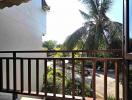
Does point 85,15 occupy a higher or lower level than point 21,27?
higher

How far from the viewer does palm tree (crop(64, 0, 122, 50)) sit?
14.0 metres

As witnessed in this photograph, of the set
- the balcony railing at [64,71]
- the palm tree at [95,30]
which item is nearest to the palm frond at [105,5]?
the palm tree at [95,30]

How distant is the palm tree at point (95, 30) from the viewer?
13984 mm

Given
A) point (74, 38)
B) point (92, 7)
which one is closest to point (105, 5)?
point (92, 7)

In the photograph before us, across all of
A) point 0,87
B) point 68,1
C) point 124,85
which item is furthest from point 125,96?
point 68,1

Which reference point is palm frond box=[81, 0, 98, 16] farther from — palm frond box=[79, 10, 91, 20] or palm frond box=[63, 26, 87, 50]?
palm frond box=[63, 26, 87, 50]

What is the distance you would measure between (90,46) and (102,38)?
2.57 ft

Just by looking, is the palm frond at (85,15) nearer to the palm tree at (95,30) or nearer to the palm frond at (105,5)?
the palm tree at (95,30)

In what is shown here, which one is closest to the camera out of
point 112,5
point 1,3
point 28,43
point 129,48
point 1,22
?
point 129,48

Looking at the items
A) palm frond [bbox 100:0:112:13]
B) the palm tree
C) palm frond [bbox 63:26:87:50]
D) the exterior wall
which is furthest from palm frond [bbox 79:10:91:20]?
the exterior wall

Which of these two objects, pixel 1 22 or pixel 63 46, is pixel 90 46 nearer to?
pixel 63 46

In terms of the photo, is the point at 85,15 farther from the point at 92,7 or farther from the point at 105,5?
the point at 105,5

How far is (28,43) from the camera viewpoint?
305 inches

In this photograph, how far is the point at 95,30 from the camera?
47.1 feet
